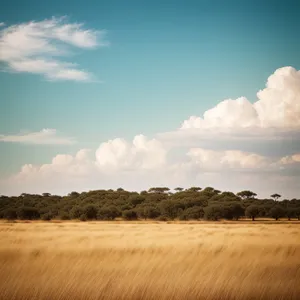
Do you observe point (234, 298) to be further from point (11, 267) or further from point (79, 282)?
point (11, 267)

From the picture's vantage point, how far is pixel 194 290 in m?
7.51

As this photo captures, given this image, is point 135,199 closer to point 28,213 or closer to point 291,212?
point 28,213

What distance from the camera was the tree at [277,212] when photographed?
2520 inches

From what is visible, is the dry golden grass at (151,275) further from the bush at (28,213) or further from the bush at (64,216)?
the bush at (64,216)

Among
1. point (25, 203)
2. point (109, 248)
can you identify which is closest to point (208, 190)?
point (25, 203)

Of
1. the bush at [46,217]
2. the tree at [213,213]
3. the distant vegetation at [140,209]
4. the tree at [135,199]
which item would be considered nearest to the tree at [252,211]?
the distant vegetation at [140,209]

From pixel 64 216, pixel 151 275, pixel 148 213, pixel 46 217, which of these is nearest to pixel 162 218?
pixel 148 213

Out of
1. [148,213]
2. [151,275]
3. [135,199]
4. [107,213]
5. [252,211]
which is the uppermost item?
[135,199]

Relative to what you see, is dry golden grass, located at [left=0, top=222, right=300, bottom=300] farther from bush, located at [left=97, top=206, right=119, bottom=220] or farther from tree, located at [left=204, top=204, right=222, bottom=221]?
bush, located at [left=97, top=206, right=119, bottom=220]

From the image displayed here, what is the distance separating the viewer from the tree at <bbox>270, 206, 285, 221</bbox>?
64000 mm

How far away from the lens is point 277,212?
211ft

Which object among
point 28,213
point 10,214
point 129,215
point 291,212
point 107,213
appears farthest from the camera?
point 129,215

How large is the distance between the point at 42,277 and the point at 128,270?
5.30 feet

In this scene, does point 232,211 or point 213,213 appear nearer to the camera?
point 213,213
